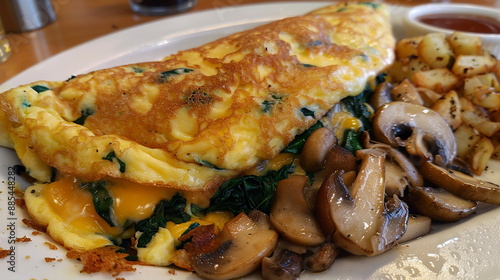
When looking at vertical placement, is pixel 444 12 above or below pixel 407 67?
above

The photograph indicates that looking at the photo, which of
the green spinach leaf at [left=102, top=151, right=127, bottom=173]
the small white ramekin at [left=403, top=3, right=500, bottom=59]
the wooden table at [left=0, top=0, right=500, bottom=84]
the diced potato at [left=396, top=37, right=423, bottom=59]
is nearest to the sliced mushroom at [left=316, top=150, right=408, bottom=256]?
the green spinach leaf at [left=102, top=151, right=127, bottom=173]

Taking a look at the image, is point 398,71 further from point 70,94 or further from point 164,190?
point 70,94

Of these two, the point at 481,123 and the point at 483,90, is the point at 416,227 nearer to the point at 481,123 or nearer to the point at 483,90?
the point at 481,123

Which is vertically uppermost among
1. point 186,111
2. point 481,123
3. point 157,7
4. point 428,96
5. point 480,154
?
point 186,111

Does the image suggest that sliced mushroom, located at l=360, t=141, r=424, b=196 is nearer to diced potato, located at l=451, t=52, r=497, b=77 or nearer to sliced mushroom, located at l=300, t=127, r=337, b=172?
sliced mushroom, located at l=300, t=127, r=337, b=172

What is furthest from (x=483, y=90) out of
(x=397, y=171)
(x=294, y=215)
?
(x=294, y=215)

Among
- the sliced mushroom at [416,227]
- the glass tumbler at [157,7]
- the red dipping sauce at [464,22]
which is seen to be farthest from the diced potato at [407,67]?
the glass tumbler at [157,7]

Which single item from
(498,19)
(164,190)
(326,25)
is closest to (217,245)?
(164,190)
